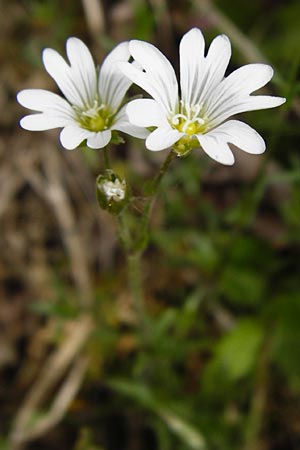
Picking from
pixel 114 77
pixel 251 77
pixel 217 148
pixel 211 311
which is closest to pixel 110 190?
pixel 217 148

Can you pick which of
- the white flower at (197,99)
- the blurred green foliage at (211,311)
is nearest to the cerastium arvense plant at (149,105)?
the white flower at (197,99)

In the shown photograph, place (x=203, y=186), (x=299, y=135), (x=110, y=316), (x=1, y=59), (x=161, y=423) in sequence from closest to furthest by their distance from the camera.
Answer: (x=161, y=423), (x=299, y=135), (x=110, y=316), (x=203, y=186), (x=1, y=59)

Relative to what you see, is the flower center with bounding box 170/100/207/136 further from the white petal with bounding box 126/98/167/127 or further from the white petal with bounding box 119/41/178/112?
the white petal with bounding box 126/98/167/127

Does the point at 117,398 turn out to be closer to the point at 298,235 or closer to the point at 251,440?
the point at 251,440

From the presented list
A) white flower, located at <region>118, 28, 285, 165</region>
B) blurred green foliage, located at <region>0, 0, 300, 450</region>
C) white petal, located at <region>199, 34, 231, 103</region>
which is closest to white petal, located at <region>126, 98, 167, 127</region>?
white flower, located at <region>118, 28, 285, 165</region>

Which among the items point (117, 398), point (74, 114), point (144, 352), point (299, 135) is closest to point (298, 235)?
point (299, 135)

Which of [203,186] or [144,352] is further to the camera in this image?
[203,186]
